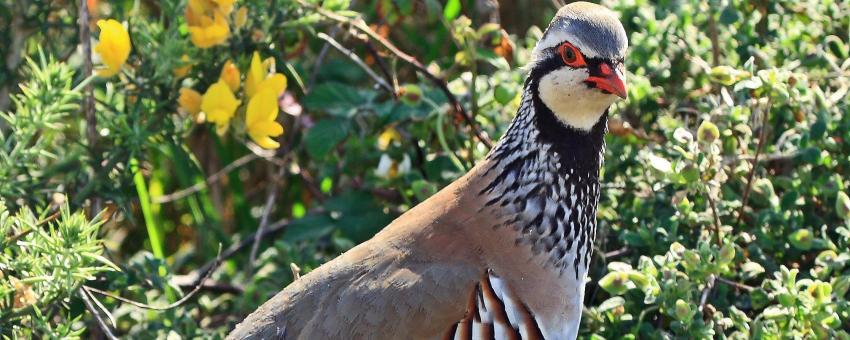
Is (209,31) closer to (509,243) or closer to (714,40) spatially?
(509,243)

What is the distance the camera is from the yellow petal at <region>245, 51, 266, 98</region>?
9.23 ft

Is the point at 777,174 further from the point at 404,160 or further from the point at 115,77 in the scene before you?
the point at 115,77

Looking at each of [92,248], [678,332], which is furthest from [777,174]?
[92,248]

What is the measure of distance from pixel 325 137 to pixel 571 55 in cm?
101

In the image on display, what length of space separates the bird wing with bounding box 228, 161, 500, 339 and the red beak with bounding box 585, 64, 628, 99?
0.35 metres

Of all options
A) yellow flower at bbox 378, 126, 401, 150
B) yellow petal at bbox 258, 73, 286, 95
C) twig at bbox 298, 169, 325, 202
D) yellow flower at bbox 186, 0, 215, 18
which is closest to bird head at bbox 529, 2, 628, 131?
yellow petal at bbox 258, 73, 286, 95

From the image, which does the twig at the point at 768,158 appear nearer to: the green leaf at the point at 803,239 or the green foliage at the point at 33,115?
the green leaf at the point at 803,239

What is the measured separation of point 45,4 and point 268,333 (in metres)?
1.33

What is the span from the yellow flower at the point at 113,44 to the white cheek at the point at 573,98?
983 millimetres

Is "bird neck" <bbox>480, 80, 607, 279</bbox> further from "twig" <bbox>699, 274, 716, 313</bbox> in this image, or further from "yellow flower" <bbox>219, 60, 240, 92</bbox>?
"yellow flower" <bbox>219, 60, 240, 92</bbox>

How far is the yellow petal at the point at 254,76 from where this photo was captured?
9.23ft

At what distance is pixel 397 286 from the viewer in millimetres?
2369

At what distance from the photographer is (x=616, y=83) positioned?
229 centimetres

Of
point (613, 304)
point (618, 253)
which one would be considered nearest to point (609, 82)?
point (613, 304)
